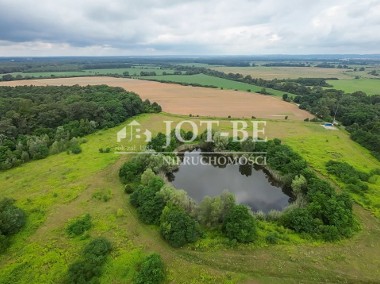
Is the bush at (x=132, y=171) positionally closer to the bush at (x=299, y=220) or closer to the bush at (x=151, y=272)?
the bush at (x=151, y=272)

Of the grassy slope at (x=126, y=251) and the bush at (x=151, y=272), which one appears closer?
the bush at (x=151, y=272)

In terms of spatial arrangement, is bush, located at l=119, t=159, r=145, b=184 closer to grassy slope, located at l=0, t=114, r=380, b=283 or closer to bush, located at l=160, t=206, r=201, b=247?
grassy slope, located at l=0, t=114, r=380, b=283

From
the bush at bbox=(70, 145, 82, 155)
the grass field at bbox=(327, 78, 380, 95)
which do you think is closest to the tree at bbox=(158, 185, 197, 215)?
the bush at bbox=(70, 145, 82, 155)

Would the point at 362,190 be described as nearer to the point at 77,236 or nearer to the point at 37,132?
the point at 77,236

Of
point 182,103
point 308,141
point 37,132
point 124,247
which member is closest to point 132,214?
point 124,247

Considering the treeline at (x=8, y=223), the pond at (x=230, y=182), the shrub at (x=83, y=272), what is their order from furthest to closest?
the pond at (x=230, y=182)
the treeline at (x=8, y=223)
the shrub at (x=83, y=272)

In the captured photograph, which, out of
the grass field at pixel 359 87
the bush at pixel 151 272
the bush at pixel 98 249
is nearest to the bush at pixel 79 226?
the bush at pixel 98 249

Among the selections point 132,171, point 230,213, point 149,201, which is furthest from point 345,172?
point 132,171
